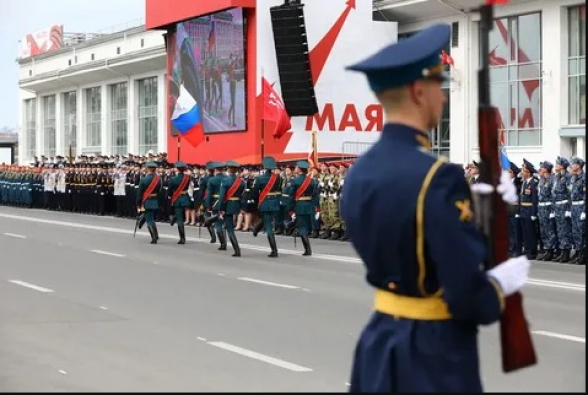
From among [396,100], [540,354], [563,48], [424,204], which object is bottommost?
[540,354]

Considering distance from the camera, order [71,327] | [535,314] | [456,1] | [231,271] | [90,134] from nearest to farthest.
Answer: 1. [71,327]
2. [535,314]
3. [231,271]
4. [456,1]
5. [90,134]

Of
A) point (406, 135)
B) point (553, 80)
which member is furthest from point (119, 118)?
point (406, 135)

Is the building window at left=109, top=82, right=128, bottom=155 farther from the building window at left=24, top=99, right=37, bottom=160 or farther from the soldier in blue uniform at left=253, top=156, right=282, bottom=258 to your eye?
the soldier in blue uniform at left=253, top=156, right=282, bottom=258

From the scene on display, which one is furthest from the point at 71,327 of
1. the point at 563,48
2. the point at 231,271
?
the point at 563,48

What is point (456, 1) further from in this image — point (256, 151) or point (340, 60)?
point (256, 151)

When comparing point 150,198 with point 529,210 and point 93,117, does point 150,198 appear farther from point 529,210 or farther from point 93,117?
point 93,117

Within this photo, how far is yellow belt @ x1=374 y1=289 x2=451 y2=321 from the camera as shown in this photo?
12.4 ft

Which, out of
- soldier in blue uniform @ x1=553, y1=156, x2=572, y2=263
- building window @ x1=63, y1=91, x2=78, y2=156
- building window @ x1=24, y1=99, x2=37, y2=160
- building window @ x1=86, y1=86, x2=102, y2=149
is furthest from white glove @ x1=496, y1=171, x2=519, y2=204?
building window @ x1=24, y1=99, x2=37, y2=160

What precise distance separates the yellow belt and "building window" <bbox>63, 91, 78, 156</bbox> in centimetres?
6161

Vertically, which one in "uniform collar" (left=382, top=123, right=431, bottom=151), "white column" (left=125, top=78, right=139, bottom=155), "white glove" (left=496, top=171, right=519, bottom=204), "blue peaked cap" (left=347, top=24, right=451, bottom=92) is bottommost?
"white glove" (left=496, top=171, right=519, bottom=204)

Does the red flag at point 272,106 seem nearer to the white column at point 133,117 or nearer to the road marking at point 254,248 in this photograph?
the road marking at point 254,248

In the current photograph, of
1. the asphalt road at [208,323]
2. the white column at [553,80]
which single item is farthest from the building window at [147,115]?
the asphalt road at [208,323]

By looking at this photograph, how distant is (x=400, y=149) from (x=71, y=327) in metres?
8.46

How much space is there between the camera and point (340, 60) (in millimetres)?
36406
